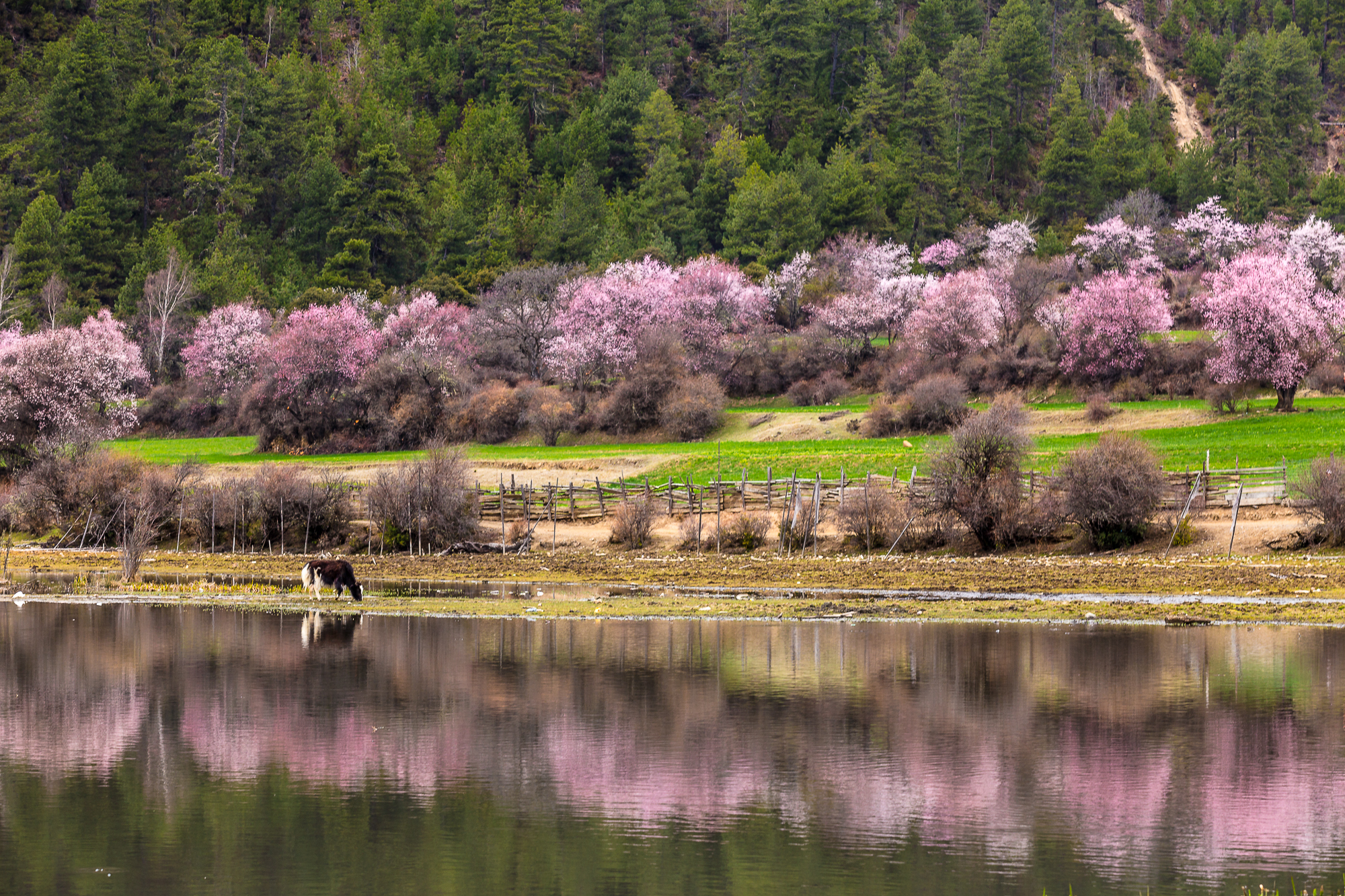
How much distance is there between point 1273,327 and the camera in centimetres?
6638

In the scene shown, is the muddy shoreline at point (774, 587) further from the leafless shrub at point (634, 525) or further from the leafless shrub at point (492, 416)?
the leafless shrub at point (492, 416)

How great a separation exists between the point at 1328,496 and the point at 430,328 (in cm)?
6546

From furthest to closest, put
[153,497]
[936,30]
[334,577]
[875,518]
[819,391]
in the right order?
[936,30] < [819,391] < [153,497] < [875,518] < [334,577]

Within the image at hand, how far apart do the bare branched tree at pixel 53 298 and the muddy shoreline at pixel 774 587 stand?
58955mm

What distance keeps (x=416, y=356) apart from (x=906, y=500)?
44.5 metres

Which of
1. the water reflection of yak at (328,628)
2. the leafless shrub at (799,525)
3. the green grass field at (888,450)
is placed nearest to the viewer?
the water reflection of yak at (328,628)

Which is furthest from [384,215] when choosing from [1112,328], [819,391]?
[1112,328]

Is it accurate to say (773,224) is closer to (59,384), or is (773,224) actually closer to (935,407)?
(935,407)

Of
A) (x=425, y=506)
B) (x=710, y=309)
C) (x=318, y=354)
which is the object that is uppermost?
(x=710, y=309)

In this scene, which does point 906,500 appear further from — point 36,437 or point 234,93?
point 234,93

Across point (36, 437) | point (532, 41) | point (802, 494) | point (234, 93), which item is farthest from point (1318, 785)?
point (532, 41)

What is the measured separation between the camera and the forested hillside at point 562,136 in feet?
380

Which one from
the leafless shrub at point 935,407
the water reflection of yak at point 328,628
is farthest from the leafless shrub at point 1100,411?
the water reflection of yak at point 328,628

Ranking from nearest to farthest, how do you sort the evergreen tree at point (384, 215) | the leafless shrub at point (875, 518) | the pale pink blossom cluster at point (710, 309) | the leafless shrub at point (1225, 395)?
1. the leafless shrub at point (875, 518)
2. the leafless shrub at point (1225, 395)
3. the pale pink blossom cluster at point (710, 309)
4. the evergreen tree at point (384, 215)
